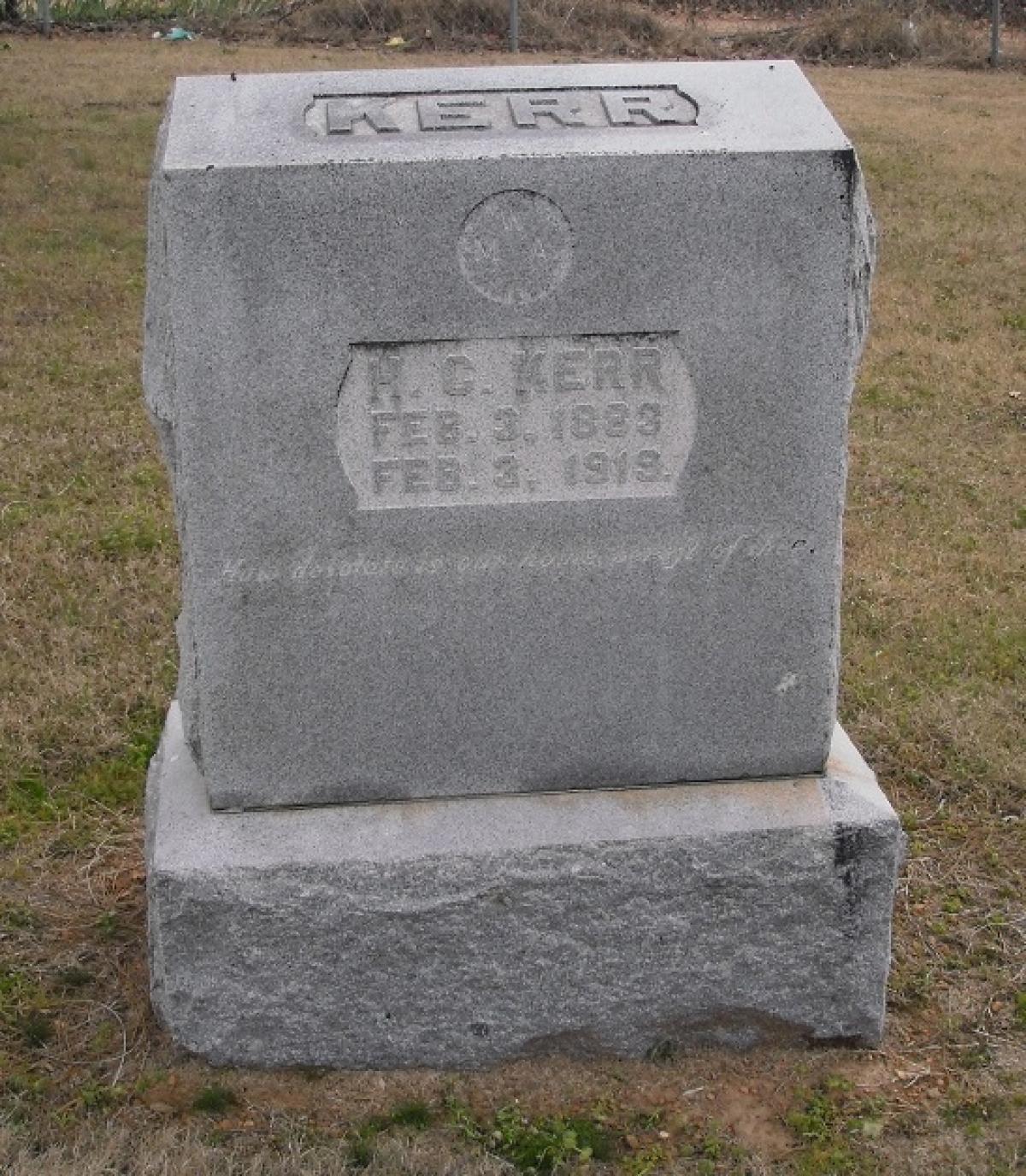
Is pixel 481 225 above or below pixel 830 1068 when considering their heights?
above

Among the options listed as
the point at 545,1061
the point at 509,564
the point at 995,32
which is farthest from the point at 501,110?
the point at 995,32

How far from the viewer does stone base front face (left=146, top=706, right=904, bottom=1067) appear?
3094 millimetres

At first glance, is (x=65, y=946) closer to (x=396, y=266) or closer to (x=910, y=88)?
(x=396, y=266)

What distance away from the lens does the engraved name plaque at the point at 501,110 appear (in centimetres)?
289

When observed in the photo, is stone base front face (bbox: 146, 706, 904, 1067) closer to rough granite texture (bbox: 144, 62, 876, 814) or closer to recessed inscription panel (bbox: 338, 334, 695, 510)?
rough granite texture (bbox: 144, 62, 876, 814)

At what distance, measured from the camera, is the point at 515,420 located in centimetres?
296

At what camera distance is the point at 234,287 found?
2.80 meters

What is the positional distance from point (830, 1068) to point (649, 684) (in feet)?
2.75

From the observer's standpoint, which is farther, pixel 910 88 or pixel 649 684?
pixel 910 88

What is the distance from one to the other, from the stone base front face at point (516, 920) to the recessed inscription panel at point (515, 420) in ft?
2.00

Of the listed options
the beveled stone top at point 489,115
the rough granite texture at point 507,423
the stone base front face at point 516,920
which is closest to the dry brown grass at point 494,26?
the beveled stone top at point 489,115

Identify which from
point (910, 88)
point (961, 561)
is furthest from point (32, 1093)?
point (910, 88)

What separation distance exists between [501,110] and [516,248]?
0.30 m

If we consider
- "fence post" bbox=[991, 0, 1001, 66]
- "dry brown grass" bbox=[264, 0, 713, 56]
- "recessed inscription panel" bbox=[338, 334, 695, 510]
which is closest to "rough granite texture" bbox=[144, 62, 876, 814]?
"recessed inscription panel" bbox=[338, 334, 695, 510]
